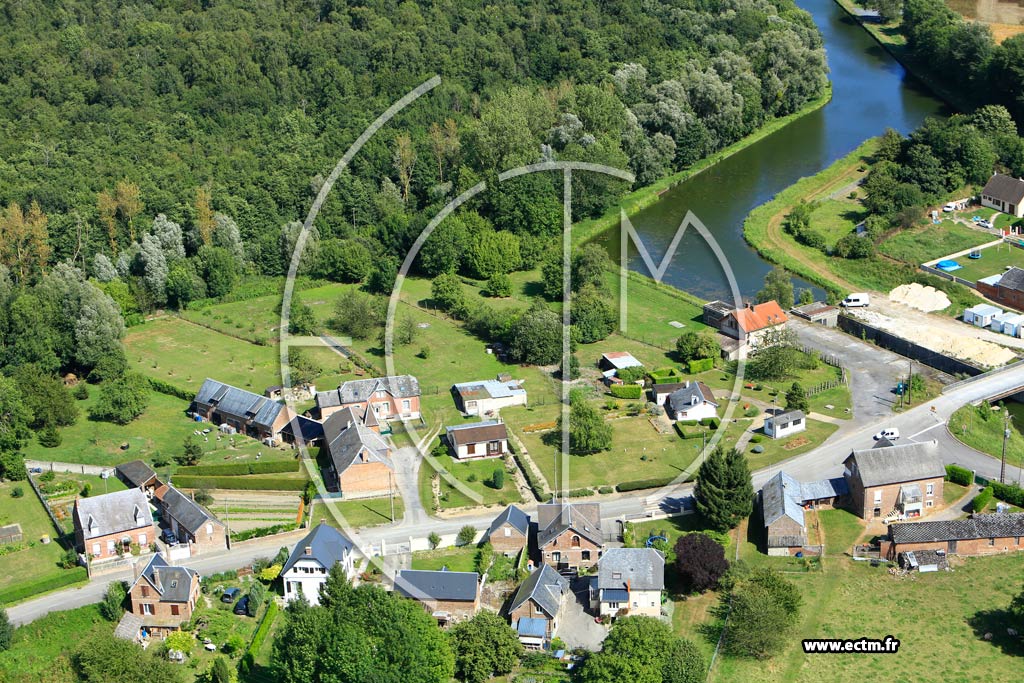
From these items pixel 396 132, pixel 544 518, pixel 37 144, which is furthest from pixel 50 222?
pixel 544 518

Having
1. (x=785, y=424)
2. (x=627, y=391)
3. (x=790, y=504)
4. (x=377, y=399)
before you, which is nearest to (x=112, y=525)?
(x=377, y=399)

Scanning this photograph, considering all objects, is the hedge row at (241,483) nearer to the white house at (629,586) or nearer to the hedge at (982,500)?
the white house at (629,586)

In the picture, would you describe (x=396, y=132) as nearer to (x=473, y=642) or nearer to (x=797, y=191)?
(x=797, y=191)

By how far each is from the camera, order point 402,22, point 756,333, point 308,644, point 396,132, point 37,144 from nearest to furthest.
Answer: point 308,644, point 756,333, point 37,144, point 396,132, point 402,22

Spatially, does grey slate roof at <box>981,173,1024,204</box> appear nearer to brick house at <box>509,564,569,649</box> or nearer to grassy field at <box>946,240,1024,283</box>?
grassy field at <box>946,240,1024,283</box>

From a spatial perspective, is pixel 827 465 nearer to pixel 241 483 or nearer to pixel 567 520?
pixel 567 520

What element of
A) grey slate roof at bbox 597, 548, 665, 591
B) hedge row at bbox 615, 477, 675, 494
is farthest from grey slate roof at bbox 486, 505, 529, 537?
hedge row at bbox 615, 477, 675, 494
